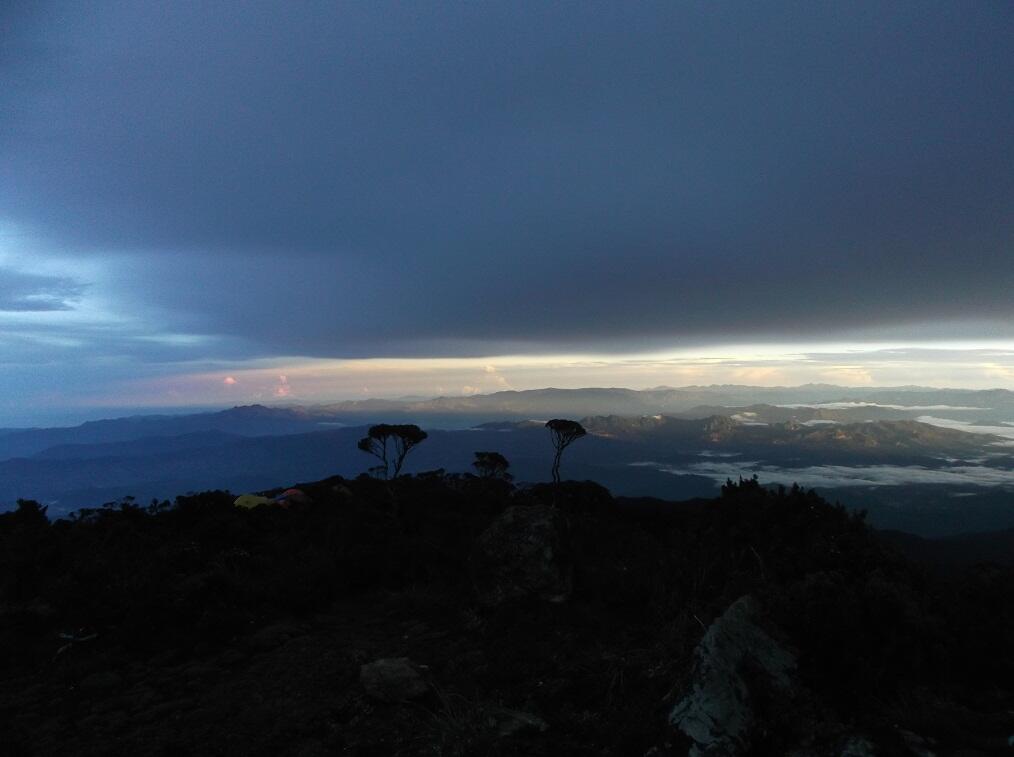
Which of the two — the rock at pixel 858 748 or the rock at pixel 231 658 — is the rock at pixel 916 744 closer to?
the rock at pixel 858 748

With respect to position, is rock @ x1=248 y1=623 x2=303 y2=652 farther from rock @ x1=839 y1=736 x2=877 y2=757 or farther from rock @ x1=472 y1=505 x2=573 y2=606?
rock @ x1=839 y1=736 x2=877 y2=757

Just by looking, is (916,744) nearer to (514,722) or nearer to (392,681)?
(514,722)

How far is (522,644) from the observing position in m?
7.61

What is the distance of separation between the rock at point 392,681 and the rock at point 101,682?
12.5 feet

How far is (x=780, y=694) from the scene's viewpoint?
13.8 feet

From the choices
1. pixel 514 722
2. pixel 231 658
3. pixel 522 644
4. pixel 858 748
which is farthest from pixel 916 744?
pixel 231 658

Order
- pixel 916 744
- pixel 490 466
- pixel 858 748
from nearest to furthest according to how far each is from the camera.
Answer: pixel 858 748
pixel 916 744
pixel 490 466

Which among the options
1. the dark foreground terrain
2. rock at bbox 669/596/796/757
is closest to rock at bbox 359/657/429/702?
the dark foreground terrain

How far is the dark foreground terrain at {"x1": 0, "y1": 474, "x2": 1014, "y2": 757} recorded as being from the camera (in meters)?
4.45

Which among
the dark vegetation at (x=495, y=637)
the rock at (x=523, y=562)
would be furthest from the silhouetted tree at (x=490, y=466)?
the rock at (x=523, y=562)

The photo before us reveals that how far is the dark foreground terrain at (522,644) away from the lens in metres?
4.45

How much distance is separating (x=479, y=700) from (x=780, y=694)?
337cm

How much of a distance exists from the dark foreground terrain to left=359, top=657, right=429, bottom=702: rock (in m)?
0.04

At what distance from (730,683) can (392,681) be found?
4.09 metres
